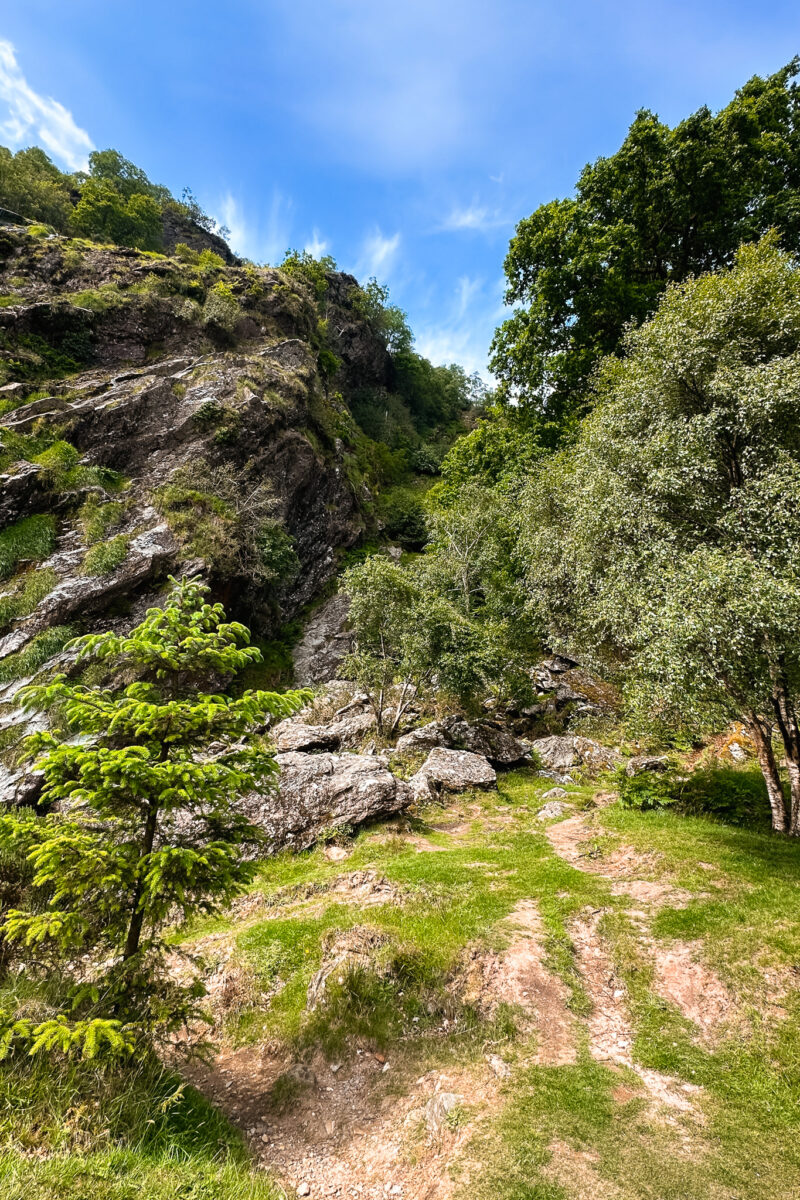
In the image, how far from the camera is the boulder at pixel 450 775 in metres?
14.6

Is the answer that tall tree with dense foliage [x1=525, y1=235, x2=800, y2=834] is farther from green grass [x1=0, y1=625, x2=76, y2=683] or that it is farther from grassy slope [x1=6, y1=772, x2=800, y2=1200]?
green grass [x1=0, y1=625, x2=76, y2=683]

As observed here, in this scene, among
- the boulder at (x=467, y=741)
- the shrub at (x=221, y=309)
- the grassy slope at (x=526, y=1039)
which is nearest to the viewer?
the grassy slope at (x=526, y=1039)

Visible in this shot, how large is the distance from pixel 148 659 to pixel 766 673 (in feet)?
32.0

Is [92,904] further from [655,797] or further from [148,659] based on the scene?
[655,797]

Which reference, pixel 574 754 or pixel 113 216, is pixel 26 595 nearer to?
pixel 574 754

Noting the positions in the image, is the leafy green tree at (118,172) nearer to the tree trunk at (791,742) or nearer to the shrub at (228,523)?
the shrub at (228,523)

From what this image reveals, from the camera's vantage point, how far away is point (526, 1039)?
5.71 meters

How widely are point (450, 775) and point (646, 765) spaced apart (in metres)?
5.91

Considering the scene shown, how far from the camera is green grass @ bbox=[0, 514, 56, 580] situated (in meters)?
19.3

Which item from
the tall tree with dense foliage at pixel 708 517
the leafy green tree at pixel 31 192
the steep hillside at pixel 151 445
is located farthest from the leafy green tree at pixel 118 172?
the tall tree with dense foliage at pixel 708 517

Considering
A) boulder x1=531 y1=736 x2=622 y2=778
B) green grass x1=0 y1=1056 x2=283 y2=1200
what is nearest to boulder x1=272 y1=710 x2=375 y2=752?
boulder x1=531 y1=736 x2=622 y2=778

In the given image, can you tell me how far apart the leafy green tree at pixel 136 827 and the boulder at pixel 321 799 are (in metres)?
6.37

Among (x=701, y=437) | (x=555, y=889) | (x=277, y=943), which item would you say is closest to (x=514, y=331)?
(x=701, y=437)

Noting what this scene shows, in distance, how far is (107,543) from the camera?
20.5 meters
